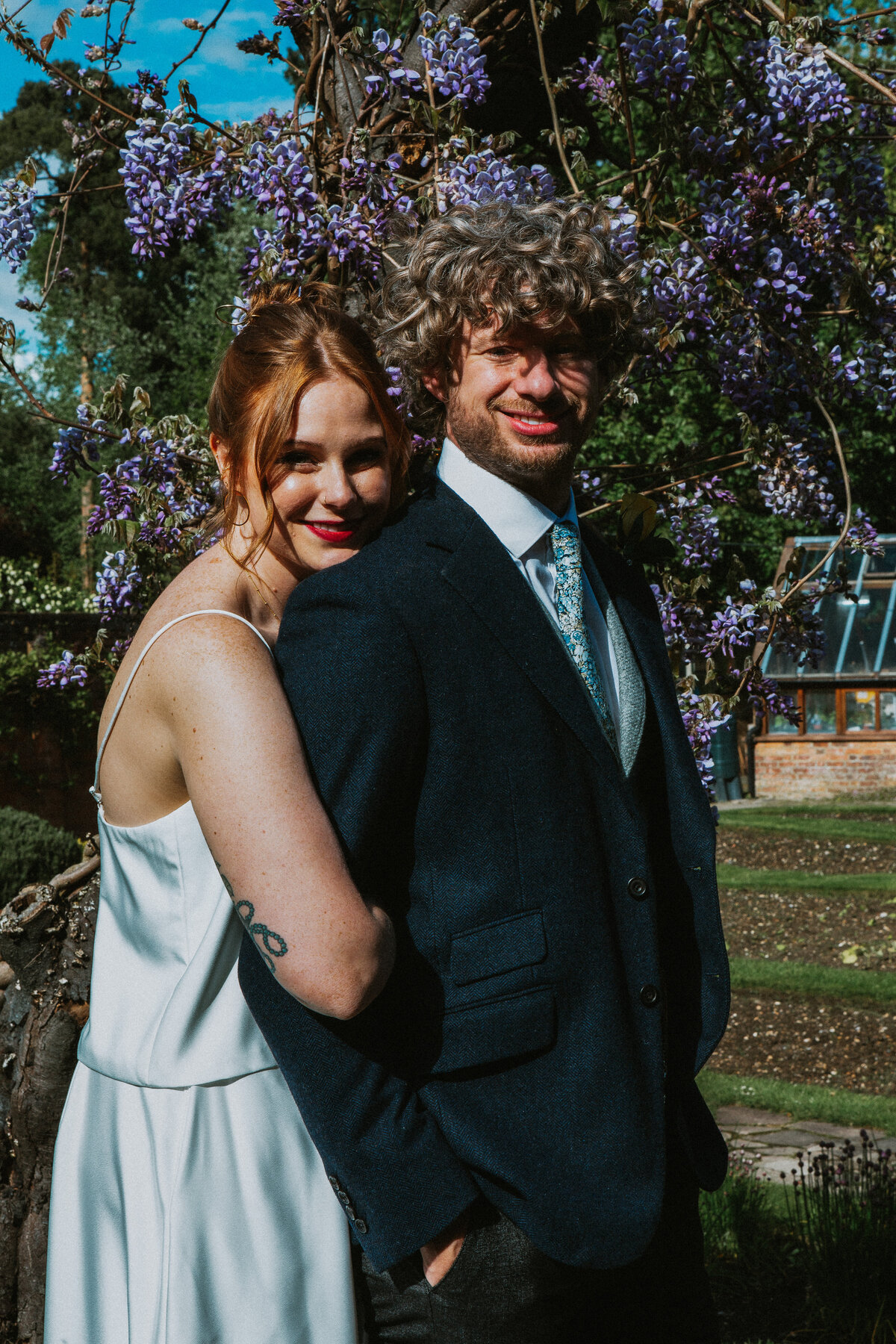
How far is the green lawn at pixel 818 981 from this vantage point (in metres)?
7.74

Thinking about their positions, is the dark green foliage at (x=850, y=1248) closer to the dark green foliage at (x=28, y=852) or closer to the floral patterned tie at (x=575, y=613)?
the floral patterned tie at (x=575, y=613)

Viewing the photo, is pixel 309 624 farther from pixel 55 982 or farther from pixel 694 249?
pixel 694 249

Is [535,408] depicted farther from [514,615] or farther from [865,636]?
[865,636]

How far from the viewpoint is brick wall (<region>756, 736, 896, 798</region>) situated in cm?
1858

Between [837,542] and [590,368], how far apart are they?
4.75 feet

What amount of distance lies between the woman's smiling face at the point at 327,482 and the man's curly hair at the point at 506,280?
0.52 feet

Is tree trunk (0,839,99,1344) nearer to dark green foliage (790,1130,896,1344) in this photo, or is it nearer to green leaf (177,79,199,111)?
green leaf (177,79,199,111)

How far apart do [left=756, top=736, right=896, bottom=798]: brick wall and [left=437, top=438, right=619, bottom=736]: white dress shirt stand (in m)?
17.9

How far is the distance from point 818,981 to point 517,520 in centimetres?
704

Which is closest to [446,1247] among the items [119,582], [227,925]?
[227,925]

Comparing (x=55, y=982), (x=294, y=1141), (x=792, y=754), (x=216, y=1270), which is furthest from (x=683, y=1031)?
(x=792, y=754)

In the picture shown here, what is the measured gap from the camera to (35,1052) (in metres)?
2.68

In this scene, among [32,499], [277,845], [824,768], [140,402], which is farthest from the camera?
[32,499]

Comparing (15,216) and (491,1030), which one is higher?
(15,216)
